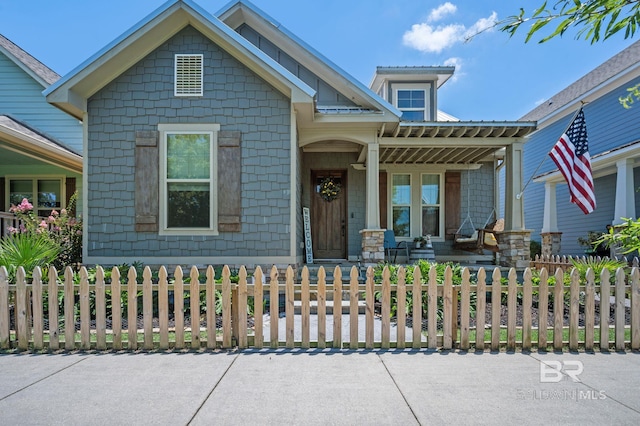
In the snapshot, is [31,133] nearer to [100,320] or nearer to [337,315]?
[100,320]

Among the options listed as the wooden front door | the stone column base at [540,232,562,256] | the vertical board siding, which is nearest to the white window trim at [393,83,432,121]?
the wooden front door

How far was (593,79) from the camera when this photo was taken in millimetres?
14688

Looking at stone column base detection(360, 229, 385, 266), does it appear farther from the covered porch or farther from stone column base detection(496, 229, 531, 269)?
stone column base detection(496, 229, 531, 269)

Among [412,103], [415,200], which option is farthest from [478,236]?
[412,103]

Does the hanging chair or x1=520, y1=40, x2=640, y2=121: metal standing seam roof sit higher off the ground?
x1=520, y1=40, x2=640, y2=121: metal standing seam roof

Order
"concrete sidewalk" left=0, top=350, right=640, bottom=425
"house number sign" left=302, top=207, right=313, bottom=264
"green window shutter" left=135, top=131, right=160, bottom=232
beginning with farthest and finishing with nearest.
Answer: "house number sign" left=302, top=207, right=313, bottom=264 < "green window shutter" left=135, top=131, right=160, bottom=232 < "concrete sidewalk" left=0, top=350, right=640, bottom=425

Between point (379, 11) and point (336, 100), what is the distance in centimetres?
200

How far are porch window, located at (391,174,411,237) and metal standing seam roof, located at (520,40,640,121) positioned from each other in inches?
300

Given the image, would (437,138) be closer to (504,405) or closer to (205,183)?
(205,183)

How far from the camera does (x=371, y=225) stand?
27.1 feet

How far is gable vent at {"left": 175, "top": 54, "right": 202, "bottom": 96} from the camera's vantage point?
742 centimetres

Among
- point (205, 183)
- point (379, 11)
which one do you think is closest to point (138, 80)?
point (205, 183)

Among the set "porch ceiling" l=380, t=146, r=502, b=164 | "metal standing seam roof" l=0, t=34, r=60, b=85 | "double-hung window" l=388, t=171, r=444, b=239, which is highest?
"metal standing seam roof" l=0, t=34, r=60, b=85

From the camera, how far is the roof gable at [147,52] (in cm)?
691
